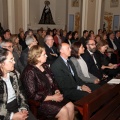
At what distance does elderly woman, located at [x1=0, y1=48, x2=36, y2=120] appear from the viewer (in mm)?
2605

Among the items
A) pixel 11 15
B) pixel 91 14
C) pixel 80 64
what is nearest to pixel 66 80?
pixel 80 64

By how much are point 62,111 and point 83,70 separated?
1431 mm

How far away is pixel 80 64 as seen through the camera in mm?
Answer: 4168

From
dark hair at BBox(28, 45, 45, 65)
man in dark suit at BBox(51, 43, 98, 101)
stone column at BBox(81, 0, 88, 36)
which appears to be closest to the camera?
dark hair at BBox(28, 45, 45, 65)

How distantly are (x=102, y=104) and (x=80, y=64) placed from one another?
4.49 ft

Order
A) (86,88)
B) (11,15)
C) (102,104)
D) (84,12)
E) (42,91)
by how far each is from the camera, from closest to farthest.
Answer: (102,104) < (42,91) < (86,88) < (11,15) < (84,12)

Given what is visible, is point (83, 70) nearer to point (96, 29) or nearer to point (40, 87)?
point (40, 87)

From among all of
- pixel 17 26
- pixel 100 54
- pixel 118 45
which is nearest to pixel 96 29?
pixel 118 45

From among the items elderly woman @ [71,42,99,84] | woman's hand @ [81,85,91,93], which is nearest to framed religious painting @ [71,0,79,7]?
elderly woman @ [71,42,99,84]

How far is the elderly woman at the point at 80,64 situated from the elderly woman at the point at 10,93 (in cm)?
147

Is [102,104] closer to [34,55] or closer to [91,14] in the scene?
[34,55]

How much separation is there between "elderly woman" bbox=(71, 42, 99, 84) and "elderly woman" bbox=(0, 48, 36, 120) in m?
1.47

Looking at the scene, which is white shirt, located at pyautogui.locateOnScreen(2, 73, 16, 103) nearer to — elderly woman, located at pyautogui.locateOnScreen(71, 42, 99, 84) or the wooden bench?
the wooden bench

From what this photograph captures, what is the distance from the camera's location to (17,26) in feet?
29.2
